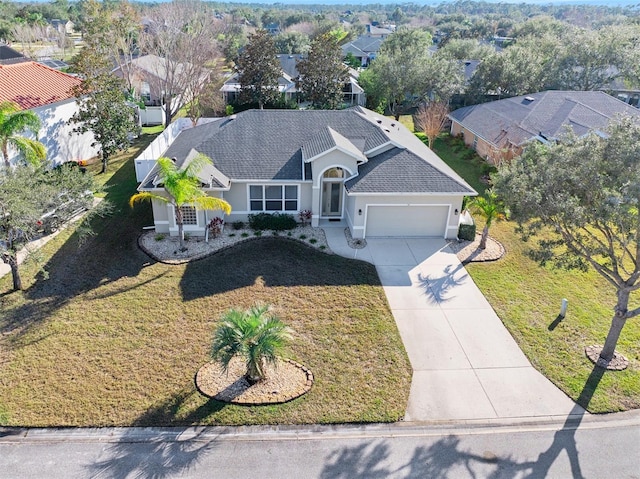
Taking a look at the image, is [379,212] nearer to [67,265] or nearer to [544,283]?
[544,283]

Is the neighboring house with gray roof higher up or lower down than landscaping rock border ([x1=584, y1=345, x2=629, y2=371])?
higher up

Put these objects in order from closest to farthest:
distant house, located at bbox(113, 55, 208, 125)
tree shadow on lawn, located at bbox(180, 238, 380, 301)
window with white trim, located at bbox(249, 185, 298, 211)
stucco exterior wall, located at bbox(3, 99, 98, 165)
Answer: tree shadow on lawn, located at bbox(180, 238, 380, 301), window with white trim, located at bbox(249, 185, 298, 211), stucco exterior wall, located at bbox(3, 99, 98, 165), distant house, located at bbox(113, 55, 208, 125)

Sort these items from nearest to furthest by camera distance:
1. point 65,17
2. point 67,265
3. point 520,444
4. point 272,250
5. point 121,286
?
point 520,444 < point 121,286 < point 67,265 < point 272,250 < point 65,17

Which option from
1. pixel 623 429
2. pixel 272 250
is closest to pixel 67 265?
pixel 272 250

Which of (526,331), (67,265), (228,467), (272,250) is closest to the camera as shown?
(228,467)

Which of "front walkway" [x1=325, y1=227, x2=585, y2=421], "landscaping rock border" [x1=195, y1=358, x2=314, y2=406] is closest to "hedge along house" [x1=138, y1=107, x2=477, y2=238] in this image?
"front walkway" [x1=325, y1=227, x2=585, y2=421]

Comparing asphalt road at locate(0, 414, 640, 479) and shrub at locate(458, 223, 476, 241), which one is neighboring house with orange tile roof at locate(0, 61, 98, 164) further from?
shrub at locate(458, 223, 476, 241)

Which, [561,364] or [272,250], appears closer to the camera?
[561,364]
